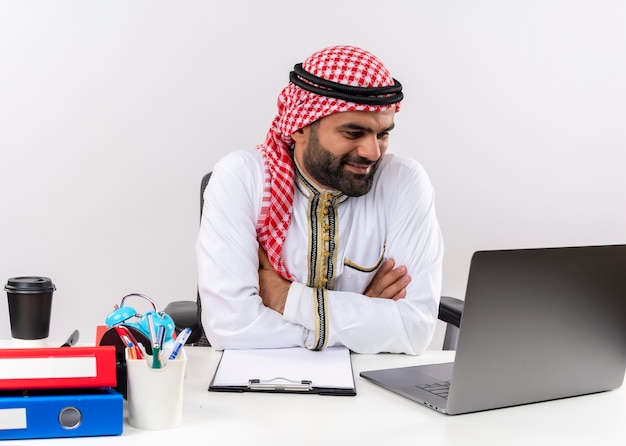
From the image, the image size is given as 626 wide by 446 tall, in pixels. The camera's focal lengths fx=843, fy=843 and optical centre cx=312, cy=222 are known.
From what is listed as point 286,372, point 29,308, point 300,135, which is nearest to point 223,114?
point 300,135

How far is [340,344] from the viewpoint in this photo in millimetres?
2072

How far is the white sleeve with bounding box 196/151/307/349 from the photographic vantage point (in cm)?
205

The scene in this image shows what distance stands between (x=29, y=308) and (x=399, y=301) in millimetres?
917

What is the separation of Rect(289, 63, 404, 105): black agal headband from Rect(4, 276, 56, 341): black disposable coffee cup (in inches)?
35.5

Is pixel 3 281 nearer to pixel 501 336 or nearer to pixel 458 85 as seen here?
pixel 458 85

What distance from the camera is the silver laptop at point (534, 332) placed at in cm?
142

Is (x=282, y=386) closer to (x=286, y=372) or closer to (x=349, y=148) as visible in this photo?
(x=286, y=372)

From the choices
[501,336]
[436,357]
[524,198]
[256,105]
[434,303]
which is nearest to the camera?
[501,336]

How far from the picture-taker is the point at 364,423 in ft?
4.75

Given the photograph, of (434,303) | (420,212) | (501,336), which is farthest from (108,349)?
(420,212)

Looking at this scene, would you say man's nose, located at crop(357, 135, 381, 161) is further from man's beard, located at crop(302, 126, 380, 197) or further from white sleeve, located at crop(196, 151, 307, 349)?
white sleeve, located at crop(196, 151, 307, 349)

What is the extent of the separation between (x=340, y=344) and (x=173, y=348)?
770 millimetres

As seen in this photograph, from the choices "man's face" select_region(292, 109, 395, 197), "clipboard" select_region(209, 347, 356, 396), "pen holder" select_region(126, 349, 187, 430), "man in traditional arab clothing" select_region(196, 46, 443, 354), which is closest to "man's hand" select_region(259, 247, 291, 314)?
"man in traditional arab clothing" select_region(196, 46, 443, 354)

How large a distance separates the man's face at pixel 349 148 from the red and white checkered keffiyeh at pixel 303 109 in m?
0.03
